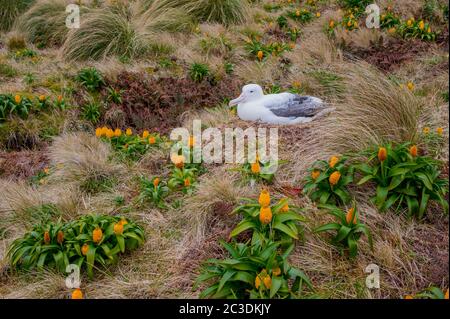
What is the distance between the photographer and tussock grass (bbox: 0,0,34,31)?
331 inches

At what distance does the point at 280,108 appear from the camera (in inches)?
172

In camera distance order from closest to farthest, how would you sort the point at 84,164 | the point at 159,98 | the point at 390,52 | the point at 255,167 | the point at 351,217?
the point at 351,217, the point at 255,167, the point at 84,164, the point at 159,98, the point at 390,52

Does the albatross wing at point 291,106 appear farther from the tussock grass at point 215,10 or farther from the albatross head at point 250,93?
the tussock grass at point 215,10

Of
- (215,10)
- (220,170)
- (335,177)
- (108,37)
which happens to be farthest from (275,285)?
(215,10)

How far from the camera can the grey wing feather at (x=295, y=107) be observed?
4363 mm

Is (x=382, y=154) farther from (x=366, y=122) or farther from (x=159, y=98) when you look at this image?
(x=159, y=98)

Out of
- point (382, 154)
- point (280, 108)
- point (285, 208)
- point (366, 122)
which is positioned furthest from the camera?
point (280, 108)

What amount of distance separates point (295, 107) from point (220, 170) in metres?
1.08

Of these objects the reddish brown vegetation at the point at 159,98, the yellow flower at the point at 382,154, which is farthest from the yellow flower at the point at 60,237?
the reddish brown vegetation at the point at 159,98

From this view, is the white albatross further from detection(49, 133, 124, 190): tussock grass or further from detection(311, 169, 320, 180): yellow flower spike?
detection(49, 133, 124, 190): tussock grass

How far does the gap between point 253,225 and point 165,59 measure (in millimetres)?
4333
